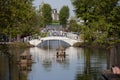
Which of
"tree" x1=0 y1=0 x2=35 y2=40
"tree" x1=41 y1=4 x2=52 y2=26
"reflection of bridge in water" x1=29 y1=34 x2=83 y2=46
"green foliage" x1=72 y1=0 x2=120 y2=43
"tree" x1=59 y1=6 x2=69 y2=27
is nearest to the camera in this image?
"tree" x1=0 y1=0 x2=35 y2=40

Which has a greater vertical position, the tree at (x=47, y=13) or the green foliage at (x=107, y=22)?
the tree at (x=47, y=13)

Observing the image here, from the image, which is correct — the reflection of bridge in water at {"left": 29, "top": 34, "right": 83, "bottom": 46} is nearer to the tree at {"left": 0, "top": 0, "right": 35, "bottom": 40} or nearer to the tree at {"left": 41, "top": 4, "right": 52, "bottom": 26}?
the tree at {"left": 41, "top": 4, "right": 52, "bottom": 26}

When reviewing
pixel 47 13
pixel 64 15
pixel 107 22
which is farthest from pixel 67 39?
pixel 107 22

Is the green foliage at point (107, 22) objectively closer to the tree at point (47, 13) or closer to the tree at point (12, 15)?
the tree at point (12, 15)

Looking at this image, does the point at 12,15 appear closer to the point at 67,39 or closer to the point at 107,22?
the point at 107,22

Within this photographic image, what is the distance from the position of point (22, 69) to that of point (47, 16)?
88.3 metres

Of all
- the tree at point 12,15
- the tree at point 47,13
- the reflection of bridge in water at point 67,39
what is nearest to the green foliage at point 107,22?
the tree at point 12,15

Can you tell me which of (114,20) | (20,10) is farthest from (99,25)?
(20,10)

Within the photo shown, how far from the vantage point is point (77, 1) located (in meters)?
61.2

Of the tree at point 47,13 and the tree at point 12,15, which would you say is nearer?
the tree at point 12,15

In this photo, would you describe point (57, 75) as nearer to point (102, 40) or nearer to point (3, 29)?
point (102, 40)

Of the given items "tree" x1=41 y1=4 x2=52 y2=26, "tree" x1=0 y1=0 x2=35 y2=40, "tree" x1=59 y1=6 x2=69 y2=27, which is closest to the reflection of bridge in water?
"tree" x1=41 y1=4 x2=52 y2=26

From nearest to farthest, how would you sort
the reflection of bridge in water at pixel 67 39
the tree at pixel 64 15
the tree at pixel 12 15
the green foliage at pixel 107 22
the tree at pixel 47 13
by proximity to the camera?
1. the tree at pixel 12 15
2. the green foliage at pixel 107 22
3. the reflection of bridge in water at pixel 67 39
4. the tree at pixel 47 13
5. the tree at pixel 64 15

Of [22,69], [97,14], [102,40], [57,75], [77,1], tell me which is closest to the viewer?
[102,40]
